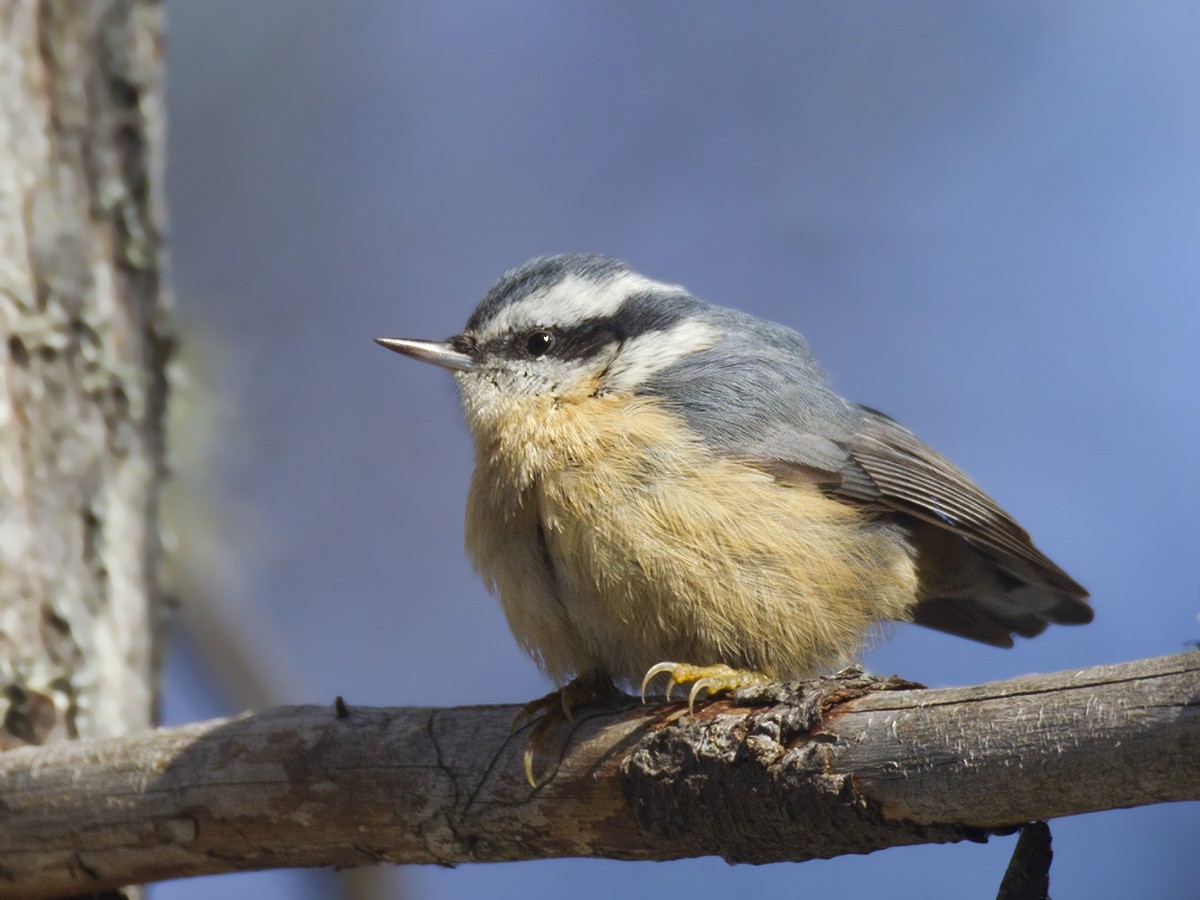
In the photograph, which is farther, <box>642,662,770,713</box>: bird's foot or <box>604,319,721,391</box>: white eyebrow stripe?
<box>604,319,721,391</box>: white eyebrow stripe

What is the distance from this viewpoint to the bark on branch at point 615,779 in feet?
6.20

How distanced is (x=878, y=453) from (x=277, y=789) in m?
1.66

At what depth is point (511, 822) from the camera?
7.91ft

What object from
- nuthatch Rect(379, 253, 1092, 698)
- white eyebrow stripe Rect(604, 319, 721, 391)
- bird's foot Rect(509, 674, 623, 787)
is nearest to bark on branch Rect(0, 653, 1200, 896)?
bird's foot Rect(509, 674, 623, 787)

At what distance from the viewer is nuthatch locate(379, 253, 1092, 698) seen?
2.63 meters

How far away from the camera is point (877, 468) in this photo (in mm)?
3086

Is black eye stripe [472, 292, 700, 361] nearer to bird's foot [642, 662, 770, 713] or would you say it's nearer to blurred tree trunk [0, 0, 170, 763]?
bird's foot [642, 662, 770, 713]

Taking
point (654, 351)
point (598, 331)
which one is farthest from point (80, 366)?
point (654, 351)

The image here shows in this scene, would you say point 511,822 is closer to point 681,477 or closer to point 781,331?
point 681,477

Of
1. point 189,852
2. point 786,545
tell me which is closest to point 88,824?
point 189,852

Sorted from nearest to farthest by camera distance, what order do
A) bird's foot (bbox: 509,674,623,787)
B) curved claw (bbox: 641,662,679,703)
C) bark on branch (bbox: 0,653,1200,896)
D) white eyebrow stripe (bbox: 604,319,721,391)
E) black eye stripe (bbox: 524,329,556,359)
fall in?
1. bark on branch (bbox: 0,653,1200,896)
2. bird's foot (bbox: 509,674,623,787)
3. curved claw (bbox: 641,662,679,703)
4. white eyebrow stripe (bbox: 604,319,721,391)
5. black eye stripe (bbox: 524,329,556,359)

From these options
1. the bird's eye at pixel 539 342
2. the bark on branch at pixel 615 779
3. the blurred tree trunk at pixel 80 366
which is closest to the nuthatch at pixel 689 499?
the bird's eye at pixel 539 342

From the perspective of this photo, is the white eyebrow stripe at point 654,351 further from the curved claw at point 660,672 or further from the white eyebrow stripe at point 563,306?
the curved claw at point 660,672

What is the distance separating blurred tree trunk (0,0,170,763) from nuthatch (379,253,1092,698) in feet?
2.87
